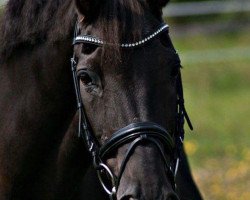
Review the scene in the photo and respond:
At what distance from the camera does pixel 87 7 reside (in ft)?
14.3

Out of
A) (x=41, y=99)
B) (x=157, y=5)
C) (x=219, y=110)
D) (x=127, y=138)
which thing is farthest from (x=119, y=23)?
(x=219, y=110)

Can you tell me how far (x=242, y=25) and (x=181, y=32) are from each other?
1.38 m

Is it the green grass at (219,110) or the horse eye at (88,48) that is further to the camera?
the green grass at (219,110)

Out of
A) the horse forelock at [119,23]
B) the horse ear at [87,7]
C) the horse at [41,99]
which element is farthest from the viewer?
the horse at [41,99]

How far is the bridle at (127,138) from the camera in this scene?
4160 mm

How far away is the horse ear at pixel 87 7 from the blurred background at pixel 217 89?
178 inches

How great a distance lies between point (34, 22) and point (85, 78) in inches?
18.1

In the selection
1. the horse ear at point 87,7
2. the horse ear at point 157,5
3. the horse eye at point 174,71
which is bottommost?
the horse eye at point 174,71

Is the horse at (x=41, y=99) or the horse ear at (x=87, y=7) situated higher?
the horse ear at (x=87, y=7)

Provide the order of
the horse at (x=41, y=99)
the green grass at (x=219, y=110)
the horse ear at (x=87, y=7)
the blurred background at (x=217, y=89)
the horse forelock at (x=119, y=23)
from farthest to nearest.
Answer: the blurred background at (x=217, y=89), the green grass at (x=219, y=110), the horse at (x=41, y=99), the horse ear at (x=87, y=7), the horse forelock at (x=119, y=23)

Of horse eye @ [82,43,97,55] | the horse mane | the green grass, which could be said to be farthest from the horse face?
the green grass

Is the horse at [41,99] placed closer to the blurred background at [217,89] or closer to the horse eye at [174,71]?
the horse eye at [174,71]

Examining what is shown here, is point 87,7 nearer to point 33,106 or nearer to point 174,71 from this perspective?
point 174,71

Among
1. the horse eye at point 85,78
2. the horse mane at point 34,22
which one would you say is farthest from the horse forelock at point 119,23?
the horse mane at point 34,22
